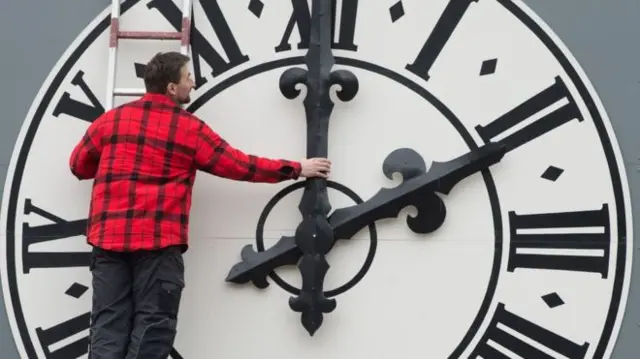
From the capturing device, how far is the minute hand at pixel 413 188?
11.9ft

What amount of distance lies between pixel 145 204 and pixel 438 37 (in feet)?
4.20

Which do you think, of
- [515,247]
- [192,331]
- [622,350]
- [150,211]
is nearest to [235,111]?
[150,211]

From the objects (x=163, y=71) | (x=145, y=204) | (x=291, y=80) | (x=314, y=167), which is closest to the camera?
(x=145, y=204)

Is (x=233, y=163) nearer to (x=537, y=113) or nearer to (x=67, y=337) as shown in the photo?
(x=67, y=337)

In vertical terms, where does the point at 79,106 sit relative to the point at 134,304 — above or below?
above

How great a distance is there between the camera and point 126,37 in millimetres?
3750

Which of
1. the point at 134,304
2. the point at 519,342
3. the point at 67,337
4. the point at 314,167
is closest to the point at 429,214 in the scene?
the point at 314,167

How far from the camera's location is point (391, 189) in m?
3.66

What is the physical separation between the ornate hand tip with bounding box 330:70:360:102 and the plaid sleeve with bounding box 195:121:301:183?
0.36 meters

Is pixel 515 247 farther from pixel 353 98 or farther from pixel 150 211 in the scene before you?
pixel 150 211

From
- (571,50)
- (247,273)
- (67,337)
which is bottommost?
(67,337)

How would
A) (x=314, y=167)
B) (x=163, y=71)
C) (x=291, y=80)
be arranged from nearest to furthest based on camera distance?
(x=163, y=71) < (x=314, y=167) < (x=291, y=80)

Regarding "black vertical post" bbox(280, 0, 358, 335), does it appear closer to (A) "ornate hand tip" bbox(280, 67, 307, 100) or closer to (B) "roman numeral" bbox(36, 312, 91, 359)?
(A) "ornate hand tip" bbox(280, 67, 307, 100)

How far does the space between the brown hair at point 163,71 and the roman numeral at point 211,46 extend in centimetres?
31
